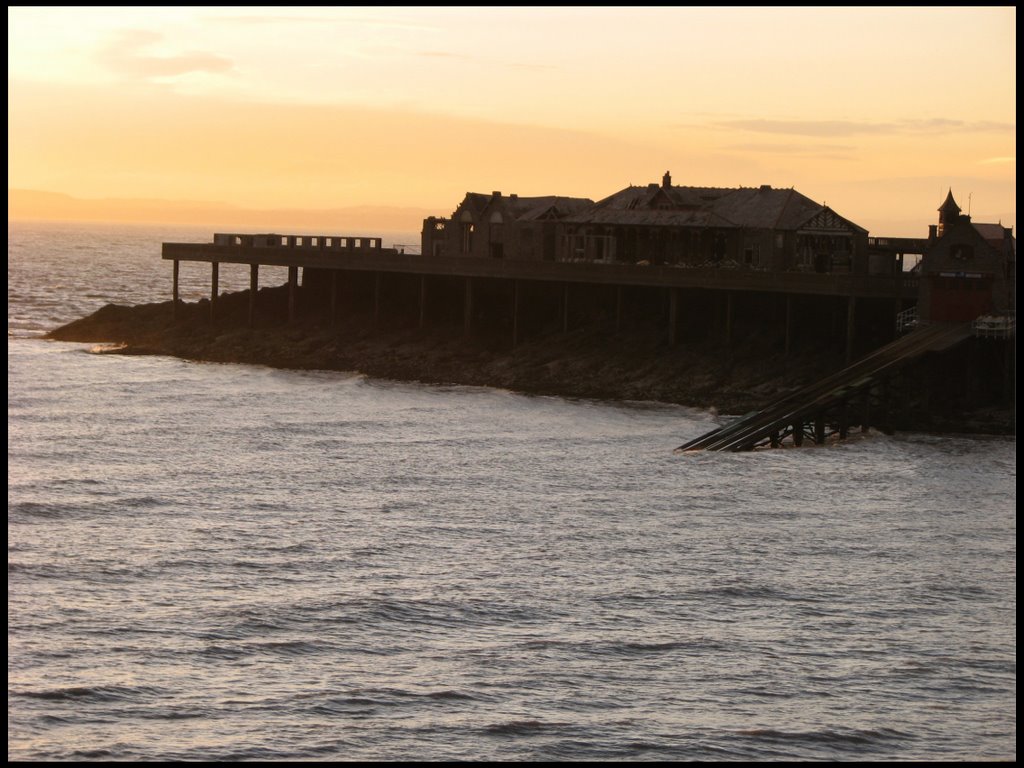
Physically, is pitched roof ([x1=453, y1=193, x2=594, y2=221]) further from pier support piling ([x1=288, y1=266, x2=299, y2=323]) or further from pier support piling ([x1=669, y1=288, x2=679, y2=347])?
pier support piling ([x1=669, y1=288, x2=679, y2=347])

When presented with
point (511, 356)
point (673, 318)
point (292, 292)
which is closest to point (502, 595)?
point (673, 318)

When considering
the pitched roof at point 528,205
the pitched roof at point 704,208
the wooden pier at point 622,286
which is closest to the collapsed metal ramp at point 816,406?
the wooden pier at point 622,286

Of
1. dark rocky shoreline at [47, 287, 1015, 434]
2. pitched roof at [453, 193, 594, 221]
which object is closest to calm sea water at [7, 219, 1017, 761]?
dark rocky shoreline at [47, 287, 1015, 434]

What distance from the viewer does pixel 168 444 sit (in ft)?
155

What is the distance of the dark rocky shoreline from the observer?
55219 millimetres

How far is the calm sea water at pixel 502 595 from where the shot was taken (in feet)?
75.8

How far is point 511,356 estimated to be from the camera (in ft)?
211

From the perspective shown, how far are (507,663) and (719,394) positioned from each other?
3096cm

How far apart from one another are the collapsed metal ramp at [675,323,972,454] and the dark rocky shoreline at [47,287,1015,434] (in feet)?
3.79

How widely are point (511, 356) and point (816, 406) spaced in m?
19.3

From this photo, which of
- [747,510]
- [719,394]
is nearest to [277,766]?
[747,510]

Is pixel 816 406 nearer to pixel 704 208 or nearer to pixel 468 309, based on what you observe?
pixel 468 309

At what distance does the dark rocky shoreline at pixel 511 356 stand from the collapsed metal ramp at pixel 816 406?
1.15 meters

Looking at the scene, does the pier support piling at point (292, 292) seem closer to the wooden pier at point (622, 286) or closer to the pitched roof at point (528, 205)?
the wooden pier at point (622, 286)
